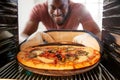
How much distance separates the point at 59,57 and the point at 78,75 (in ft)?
0.67

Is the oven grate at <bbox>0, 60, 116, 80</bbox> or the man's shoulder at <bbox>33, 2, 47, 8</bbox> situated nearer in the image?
the oven grate at <bbox>0, 60, 116, 80</bbox>

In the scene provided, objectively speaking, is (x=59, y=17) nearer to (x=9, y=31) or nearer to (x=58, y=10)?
(x=58, y=10)

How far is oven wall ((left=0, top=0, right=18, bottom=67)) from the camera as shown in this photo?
1592 millimetres

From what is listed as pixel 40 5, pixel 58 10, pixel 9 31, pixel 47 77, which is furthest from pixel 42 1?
pixel 47 77

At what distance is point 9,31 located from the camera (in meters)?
1.64

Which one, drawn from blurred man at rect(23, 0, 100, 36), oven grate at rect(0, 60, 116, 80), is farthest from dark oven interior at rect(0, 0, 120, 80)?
blurred man at rect(23, 0, 100, 36)

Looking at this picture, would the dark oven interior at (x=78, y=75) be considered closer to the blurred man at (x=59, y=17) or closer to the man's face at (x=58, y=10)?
the blurred man at (x=59, y=17)

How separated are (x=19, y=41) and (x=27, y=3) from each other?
A: 1.07 ft

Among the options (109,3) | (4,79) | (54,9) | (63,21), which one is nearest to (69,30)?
(63,21)

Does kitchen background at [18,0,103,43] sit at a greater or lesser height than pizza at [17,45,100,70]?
greater

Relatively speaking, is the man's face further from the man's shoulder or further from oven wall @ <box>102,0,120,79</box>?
oven wall @ <box>102,0,120,79</box>

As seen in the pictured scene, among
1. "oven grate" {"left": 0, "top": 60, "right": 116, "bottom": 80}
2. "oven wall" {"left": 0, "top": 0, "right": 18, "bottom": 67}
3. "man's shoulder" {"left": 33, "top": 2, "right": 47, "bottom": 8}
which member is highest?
"man's shoulder" {"left": 33, "top": 2, "right": 47, "bottom": 8}

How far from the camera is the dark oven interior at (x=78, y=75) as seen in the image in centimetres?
142

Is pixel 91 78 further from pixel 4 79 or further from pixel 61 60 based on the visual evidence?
pixel 4 79
